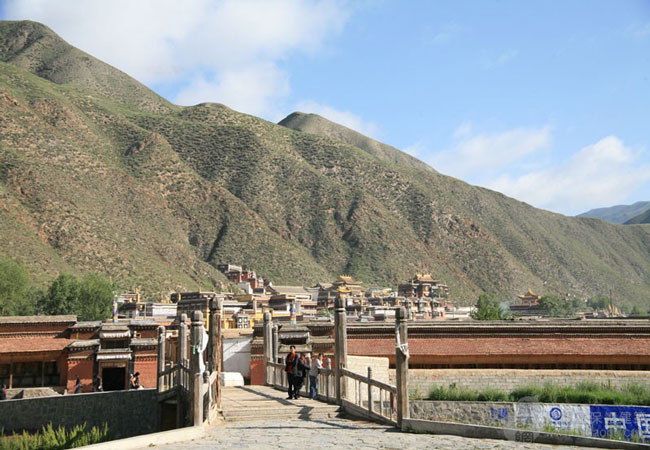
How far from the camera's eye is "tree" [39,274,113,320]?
194 feet

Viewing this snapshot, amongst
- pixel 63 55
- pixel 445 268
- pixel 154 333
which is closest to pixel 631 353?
pixel 154 333

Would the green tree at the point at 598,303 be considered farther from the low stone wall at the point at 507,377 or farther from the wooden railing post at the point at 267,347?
the wooden railing post at the point at 267,347

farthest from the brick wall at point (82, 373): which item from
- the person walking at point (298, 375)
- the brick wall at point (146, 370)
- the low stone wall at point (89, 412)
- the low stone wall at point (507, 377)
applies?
the person walking at point (298, 375)

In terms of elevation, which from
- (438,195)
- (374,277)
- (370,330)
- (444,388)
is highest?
(438,195)

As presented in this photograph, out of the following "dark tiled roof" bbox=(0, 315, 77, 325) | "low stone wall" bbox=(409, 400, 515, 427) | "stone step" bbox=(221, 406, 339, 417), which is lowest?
"low stone wall" bbox=(409, 400, 515, 427)

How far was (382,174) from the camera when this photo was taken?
14038cm

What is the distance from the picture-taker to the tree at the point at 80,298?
59.2 metres

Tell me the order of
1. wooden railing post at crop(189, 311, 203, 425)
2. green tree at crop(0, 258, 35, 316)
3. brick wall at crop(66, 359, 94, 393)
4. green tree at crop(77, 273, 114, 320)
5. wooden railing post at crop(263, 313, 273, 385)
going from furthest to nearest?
green tree at crop(77, 273, 114, 320) → green tree at crop(0, 258, 35, 316) → brick wall at crop(66, 359, 94, 393) → wooden railing post at crop(263, 313, 273, 385) → wooden railing post at crop(189, 311, 203, 425)

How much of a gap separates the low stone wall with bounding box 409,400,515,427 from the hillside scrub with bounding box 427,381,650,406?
5.17ft

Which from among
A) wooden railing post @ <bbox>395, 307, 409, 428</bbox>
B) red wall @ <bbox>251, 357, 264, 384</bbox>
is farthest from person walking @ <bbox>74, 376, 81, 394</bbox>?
wooden railing post @ <bbox>395, 307, 409, 428</bbox>

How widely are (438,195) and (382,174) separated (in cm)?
1282

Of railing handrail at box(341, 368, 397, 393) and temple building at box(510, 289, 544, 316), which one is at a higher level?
temple building at box(510, 289, 544, 316)

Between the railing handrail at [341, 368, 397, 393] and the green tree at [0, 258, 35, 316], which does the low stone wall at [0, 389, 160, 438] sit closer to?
the railing handrail at [341, 368, 397, 393]

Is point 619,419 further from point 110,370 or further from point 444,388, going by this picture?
point 110,370
